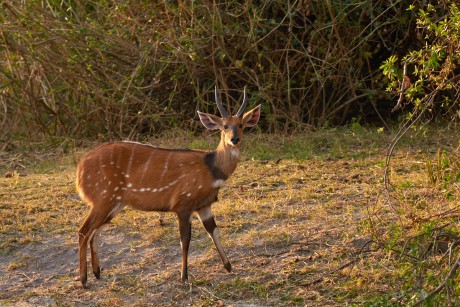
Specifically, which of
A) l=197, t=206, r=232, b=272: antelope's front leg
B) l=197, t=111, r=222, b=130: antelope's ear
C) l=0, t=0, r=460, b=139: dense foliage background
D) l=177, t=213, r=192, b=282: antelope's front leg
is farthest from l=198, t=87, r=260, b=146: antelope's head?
l=0, t=0, r=460, b=139: dense foliage background

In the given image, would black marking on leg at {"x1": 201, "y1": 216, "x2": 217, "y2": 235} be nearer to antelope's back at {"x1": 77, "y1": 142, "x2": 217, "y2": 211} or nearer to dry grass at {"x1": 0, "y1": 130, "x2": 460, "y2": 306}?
antelope's back at {"x1": 77, "y1": 142, "x2": 217, "y2": 211}

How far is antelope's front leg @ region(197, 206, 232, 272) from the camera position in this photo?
6094 mm

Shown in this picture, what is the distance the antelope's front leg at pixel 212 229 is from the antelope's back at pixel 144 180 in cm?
9

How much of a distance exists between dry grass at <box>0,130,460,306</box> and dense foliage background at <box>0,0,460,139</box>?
4.87ft

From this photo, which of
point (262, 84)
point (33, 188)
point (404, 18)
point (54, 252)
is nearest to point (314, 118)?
point (262, 84)

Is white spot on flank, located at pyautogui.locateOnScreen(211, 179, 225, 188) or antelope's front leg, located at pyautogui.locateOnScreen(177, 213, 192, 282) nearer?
antelope's front leg, located at pyautogui.locateOnScreen(177, 213, 192, 282)

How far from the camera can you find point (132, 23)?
33.4 ft

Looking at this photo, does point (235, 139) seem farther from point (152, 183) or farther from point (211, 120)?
point (152, 183)

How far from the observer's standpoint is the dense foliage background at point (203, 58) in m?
9.84

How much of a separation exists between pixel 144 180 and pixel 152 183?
6cm

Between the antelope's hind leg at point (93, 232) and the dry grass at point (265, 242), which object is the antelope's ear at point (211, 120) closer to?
the dry grass at point (265, 242)

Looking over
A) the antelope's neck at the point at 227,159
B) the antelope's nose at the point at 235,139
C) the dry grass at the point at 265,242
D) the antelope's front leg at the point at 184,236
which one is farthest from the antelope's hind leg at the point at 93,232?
the antelope's nose at the point at 235,139

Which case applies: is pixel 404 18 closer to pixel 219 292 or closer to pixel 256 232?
pixel 256 232

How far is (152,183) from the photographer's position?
6.31 meters
